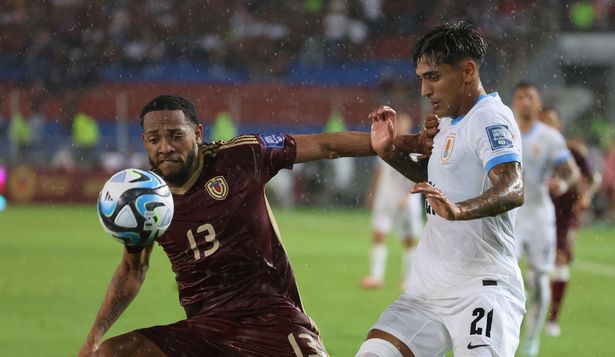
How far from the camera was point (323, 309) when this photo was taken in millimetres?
10250

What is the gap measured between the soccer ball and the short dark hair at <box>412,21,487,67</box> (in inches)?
50.9

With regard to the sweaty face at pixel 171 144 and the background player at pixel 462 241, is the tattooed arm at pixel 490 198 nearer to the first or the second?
the background player at pixel 462 241

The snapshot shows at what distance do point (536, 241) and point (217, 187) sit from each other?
4.75m

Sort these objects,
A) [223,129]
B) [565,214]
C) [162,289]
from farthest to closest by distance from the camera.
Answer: [223,129] → [162,289] → [565,214]

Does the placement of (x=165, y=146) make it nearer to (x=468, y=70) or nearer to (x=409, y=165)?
(x=409, y=165)

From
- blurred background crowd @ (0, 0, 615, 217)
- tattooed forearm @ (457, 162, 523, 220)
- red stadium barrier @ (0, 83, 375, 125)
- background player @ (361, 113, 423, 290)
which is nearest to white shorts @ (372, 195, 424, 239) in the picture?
background player @ (361, 113, 423, 290)

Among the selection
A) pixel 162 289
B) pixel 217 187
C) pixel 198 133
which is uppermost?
pixel 198 133

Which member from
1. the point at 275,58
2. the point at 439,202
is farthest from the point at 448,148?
the point at 275,58

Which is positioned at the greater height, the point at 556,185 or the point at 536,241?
the point at 556,185

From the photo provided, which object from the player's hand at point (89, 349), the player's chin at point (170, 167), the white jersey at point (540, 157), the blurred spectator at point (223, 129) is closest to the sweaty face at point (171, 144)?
the player's chin at point (170, 167)

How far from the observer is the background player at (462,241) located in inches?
168

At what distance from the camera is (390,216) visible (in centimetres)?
1270

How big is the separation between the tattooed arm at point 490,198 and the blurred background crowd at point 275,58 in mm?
23458

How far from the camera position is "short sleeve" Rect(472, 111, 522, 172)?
418 centimetres
